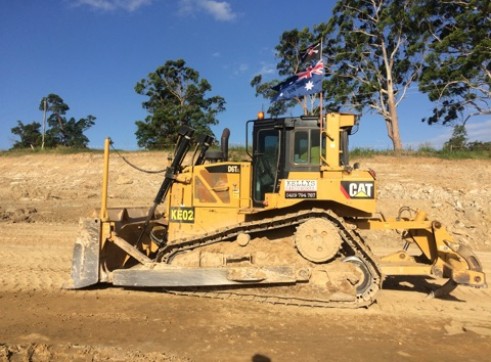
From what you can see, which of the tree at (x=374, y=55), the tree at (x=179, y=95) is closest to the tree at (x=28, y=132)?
the tree at (x=179, y=95)

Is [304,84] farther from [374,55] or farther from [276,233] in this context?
[374,55]

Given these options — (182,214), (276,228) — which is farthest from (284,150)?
(182,214)

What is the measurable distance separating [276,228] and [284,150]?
1.23 meters

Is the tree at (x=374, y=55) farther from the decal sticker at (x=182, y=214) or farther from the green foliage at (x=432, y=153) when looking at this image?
the decal sticker at (x=182, y=214)

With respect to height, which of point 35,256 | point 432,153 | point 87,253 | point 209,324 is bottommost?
point 209,324

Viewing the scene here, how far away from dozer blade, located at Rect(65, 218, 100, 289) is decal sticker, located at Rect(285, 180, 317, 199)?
121 inches

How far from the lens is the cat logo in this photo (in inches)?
241

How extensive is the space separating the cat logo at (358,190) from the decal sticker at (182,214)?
2.50 meters

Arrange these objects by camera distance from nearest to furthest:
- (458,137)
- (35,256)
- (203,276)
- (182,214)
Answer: (203,276) < (182,214) < (35,256) < (458,137)

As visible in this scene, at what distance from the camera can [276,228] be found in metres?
6.45

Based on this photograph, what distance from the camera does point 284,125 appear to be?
21.9 feet

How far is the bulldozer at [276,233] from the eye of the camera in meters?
6.14

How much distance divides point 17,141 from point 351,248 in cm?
4775

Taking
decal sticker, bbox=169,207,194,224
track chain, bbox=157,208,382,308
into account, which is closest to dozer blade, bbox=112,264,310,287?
track chain, bbox=157,208,382,308
